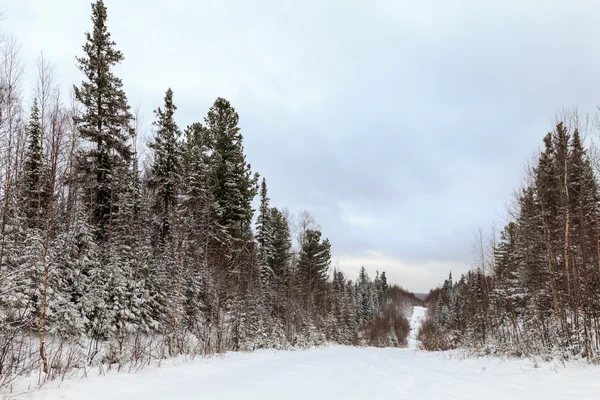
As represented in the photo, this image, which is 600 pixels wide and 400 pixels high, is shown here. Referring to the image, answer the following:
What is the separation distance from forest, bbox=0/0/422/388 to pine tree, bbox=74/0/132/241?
66 mm

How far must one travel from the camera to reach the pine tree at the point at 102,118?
17875 millimetres

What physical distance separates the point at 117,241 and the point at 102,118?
7.46 meters

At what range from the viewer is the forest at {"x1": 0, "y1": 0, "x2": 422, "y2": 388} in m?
8.34

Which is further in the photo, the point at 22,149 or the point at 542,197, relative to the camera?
the point at 542,197

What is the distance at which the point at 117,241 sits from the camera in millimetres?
15227

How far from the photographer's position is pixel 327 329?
129 feet

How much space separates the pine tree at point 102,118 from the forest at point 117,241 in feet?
0.22

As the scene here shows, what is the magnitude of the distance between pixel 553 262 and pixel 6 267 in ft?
71.0

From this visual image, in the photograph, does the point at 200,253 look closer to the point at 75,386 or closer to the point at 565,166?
the point at 75,386

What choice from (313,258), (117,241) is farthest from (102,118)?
(313,258)

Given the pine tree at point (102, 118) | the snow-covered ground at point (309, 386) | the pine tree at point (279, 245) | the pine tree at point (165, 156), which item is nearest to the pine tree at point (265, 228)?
the pine tree at point (279, 245)

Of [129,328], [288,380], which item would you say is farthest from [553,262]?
[129,328]

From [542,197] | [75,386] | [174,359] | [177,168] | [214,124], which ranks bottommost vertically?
[174,359]

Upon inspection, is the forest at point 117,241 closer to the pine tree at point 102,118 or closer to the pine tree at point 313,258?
the pine tree at point 102,118
